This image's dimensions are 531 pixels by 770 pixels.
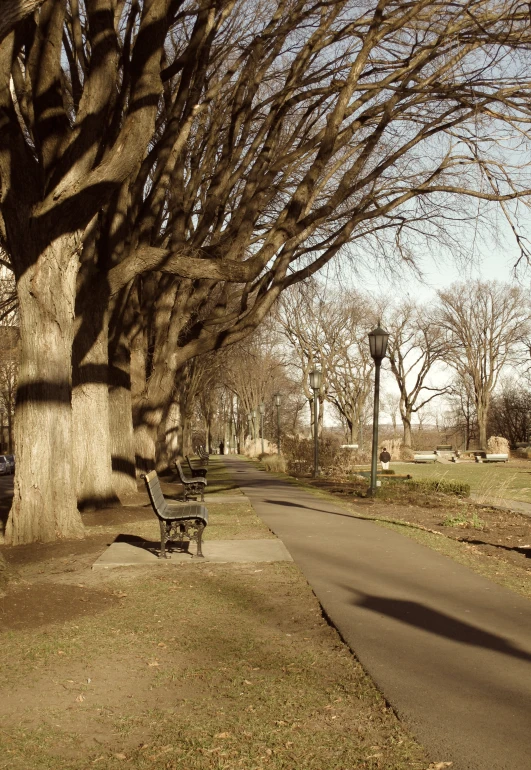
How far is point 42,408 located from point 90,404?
367 cm

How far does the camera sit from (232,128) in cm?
1739

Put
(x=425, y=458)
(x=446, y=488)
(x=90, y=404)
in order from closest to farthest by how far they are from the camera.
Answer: (x=90, y=404)
(x=446, y=488)
(x=425, y=458)

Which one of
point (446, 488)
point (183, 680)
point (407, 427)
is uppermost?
point (407, 427)

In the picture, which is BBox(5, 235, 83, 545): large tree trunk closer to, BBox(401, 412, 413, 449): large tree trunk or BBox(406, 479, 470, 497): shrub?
BBox(406, 479, 470, 497): shrub

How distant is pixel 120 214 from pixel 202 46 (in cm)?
336

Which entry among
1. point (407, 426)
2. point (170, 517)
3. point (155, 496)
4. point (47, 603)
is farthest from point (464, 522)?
point (407, 426)

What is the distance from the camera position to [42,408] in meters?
10.9

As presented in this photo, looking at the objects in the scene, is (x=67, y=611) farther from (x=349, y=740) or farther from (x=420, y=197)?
(x=420, y=197)

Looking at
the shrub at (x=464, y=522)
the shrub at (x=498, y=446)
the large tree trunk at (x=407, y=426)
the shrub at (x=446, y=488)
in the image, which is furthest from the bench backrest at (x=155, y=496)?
the large tree trunk at (x=407, y=426)

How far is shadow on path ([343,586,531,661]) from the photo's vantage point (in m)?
6.05

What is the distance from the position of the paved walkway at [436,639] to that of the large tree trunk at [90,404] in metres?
4.67

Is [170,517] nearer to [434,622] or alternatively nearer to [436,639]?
[434,622]

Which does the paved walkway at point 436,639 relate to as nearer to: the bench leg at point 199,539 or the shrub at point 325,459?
the bench leg at point 199,539

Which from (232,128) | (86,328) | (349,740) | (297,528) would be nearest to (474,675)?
(349,740)
